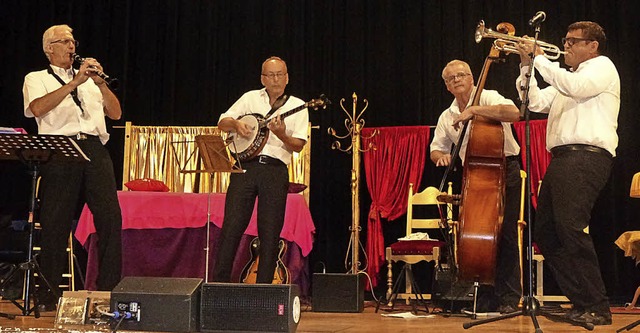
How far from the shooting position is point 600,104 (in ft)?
15.3

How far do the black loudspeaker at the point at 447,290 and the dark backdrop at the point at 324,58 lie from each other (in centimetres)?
213

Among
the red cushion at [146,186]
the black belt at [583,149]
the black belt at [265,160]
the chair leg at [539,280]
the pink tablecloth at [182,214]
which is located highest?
the black belt at [583,149]

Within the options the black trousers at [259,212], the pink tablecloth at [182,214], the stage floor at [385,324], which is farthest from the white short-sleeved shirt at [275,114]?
the pink tablecloth at [182,214]

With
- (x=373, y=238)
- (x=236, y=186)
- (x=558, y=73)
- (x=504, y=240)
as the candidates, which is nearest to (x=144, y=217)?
(x=236, y=186)

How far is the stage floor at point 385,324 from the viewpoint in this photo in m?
4.38

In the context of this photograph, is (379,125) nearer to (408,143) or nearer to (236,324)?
(408,143)

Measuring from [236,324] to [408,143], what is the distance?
4.60 m

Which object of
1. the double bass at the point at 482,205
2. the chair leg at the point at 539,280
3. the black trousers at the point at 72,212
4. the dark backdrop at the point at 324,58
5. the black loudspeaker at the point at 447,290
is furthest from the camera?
the dark backdrop at the point at 324,58

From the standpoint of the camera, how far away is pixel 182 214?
23.3 feet

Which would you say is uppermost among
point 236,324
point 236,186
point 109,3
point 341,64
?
point 109,3

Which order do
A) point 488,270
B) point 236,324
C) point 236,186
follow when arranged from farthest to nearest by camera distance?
point 236,186
point 488,270
point 236,324

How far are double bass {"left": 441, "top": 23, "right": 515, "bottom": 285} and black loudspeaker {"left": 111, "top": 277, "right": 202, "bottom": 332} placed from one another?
173 centimetres

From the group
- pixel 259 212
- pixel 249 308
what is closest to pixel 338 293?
pixel 259 212

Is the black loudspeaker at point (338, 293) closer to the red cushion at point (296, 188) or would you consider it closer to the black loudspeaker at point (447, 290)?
the black loudspeaker at point (447, 290)
